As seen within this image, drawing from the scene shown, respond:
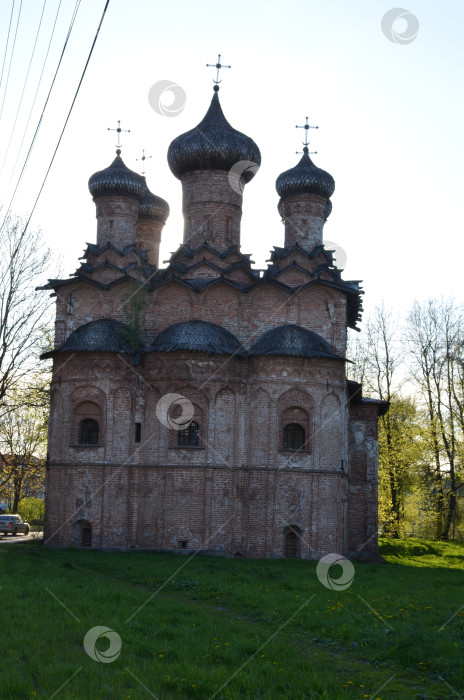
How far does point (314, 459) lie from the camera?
22.0 m

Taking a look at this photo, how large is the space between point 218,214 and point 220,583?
13.7 metres

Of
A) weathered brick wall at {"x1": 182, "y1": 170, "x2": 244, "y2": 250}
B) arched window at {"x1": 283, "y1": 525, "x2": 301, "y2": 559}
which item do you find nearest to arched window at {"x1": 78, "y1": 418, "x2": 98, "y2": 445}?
arched window at {"x1": 283, "y1": 525, "x2": 301, "y2": 559}

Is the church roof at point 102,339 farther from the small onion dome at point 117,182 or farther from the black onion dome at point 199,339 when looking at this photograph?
the small onion dome at point 117,182

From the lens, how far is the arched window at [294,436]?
22188 mm

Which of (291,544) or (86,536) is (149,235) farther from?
(291,544)

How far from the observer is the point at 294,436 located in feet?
73.0

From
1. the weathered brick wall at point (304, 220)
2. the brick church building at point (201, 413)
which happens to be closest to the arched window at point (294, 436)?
the brick church building at point (201, 413)

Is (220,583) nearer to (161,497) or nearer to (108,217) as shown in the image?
(161,497)

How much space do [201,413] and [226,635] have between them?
40.7 ft

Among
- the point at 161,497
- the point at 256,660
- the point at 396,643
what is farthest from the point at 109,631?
the point at 161,497

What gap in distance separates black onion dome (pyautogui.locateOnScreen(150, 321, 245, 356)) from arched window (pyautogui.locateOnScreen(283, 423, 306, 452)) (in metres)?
2.37

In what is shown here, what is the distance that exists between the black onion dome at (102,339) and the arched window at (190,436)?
2.62 m

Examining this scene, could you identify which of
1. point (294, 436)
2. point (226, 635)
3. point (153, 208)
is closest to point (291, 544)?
point (294, 436)

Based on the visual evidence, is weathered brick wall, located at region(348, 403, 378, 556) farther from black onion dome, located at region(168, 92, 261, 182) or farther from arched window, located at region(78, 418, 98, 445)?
black onion dome, located at region(168, 92, 261, 182)
